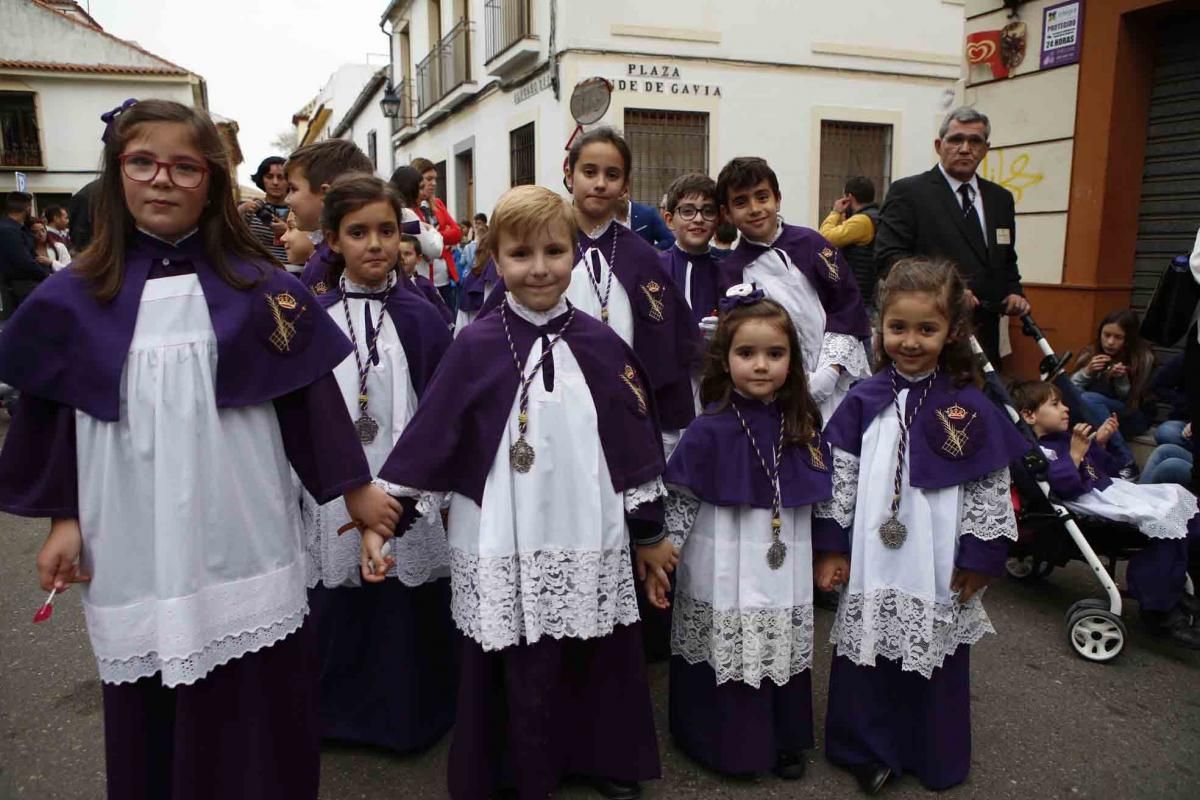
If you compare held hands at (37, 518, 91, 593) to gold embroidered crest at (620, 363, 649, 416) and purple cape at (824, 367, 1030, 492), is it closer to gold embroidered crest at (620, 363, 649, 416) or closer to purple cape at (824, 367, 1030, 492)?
gold embroidered crest at (620, 363, 649, 416)

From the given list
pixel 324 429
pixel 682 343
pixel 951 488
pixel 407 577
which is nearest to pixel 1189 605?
pixel 951 488

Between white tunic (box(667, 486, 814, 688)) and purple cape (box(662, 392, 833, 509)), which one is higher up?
purple cape (box(662, 392, 833, 509))

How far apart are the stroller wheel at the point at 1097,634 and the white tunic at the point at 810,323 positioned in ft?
4.56

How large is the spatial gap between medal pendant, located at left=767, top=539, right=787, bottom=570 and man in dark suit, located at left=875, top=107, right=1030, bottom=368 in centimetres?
230

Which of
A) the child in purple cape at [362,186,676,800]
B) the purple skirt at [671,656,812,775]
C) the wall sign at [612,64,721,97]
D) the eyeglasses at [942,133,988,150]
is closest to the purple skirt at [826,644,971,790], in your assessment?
the purple skirt at [671,656,812,775]

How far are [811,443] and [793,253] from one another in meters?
1.21

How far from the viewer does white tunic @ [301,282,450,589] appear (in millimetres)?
2783

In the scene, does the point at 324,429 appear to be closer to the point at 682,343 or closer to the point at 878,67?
the point at 682,343

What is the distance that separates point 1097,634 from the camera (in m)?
3.62

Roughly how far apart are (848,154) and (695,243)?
11187mm

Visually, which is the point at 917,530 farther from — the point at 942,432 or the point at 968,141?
the point at 968,141

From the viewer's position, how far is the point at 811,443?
108 inches

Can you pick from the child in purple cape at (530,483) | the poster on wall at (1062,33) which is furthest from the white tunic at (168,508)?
the poster on wall at (1062,33)

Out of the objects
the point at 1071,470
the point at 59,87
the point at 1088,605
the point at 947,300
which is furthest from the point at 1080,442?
the point at 59,87
